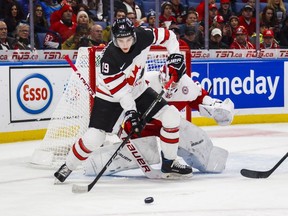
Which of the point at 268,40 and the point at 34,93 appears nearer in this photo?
the point at 34,93

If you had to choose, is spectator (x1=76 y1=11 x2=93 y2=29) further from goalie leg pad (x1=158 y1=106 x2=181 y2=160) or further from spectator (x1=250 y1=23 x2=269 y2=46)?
goalie leg pad (x1=158 y1=106 x2=181 y2=160)

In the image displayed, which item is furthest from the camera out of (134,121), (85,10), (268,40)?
(268,40)

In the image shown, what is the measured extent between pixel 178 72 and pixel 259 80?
389cm

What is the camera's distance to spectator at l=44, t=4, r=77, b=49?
24.7 ft

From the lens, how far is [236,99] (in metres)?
8.52

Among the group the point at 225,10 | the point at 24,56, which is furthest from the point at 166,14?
the point at 24,56

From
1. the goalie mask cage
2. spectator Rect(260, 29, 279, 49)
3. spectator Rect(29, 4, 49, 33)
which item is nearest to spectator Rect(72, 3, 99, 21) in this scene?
spectator Rect(29, 4, 49, 33)

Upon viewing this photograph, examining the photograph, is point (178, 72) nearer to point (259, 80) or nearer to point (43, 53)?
point (43, 53)

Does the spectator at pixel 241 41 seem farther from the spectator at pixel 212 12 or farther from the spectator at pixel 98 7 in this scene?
the spectator at pixel 98 7

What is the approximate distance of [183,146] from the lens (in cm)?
511

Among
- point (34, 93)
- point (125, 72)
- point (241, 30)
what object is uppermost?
point (241, 30)

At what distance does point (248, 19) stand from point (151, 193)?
508 cm

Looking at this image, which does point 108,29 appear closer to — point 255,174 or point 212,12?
point 212,12

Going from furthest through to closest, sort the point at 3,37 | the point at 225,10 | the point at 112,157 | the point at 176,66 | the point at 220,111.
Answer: the point at 225,10, the point at 3,37, the point at 220,111, the point at 176,66, the point at 112,157
